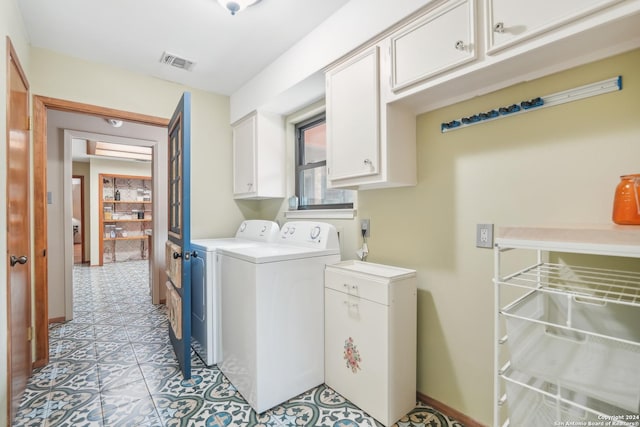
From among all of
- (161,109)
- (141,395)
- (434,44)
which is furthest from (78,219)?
(434,44)

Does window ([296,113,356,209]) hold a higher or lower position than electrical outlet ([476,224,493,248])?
higher

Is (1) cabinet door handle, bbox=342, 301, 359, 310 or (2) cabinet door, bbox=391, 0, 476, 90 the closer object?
(2) cabinet door, bbox=391, 0, 476, 90

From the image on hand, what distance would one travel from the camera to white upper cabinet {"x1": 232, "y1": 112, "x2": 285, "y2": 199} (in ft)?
9.45

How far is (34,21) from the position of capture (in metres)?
2.09

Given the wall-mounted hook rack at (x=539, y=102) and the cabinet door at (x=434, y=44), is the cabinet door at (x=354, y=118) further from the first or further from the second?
the wall-mounted hook rack at (x=539, y=102)

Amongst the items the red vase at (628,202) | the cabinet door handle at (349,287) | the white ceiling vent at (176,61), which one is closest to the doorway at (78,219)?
the white ceiling vent at (176,61)

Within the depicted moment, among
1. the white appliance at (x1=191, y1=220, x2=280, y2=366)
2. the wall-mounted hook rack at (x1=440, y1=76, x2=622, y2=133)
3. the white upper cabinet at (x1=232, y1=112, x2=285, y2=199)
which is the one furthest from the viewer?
the white upper cabinet at (x1=232, y1=112, x2=285, y2=199)

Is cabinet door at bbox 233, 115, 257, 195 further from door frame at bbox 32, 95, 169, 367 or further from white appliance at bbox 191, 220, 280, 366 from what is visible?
door frame at bbox 32, 95, 169, 367

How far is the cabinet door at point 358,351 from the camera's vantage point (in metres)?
1.68

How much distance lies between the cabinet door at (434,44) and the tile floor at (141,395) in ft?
6.22

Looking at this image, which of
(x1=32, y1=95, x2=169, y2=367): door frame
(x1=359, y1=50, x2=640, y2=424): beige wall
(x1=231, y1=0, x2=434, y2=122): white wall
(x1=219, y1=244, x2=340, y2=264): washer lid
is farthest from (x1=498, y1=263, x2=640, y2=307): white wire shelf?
(x1=32, y1=95, x2=169, y2=367): door frame

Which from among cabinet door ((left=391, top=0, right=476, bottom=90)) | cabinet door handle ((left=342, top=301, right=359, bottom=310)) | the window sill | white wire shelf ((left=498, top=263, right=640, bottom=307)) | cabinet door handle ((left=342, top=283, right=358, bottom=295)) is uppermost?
cabinet door ((left=391, top=0, right=476, bottom=90))

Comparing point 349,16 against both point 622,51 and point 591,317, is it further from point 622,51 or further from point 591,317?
point 591,317

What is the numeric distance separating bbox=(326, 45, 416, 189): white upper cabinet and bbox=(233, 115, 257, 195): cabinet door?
1152 mm
